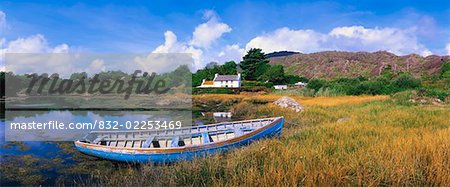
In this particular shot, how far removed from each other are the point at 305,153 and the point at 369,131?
4929 millimetres

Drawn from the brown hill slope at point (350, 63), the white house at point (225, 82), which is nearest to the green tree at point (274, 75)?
the white house at point (225, 82)

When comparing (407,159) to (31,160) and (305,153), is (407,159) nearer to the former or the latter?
(305,153)

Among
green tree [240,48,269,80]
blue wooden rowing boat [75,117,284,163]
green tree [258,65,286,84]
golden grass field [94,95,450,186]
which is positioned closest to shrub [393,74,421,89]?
green tree [258,65,286,84]

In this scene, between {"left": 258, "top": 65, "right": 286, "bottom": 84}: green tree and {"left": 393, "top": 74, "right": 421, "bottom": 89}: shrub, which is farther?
{"left": 258, "top": 65, "right": 286, "bottom": 84}: green tree

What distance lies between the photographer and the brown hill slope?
3908 inches

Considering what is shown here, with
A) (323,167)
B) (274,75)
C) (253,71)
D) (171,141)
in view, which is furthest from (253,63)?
(323,167)

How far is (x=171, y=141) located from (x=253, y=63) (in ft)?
205

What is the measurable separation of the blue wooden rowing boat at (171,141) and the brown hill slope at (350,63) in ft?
299

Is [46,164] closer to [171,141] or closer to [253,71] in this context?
[171,141]

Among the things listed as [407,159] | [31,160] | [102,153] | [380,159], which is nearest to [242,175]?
[380,159]

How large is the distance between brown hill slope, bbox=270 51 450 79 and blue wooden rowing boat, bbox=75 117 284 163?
91148 millimetres

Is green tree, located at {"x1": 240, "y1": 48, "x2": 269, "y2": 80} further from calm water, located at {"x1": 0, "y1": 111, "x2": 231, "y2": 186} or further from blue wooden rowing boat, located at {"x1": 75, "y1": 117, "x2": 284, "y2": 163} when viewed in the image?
calm water, located at {"x1": 0, "y1": 111, "x2": 231, "y2": 186}

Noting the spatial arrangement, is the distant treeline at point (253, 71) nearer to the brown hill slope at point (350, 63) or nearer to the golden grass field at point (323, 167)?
the brown hill slope at point (350, 63)

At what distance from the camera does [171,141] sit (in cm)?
1138
